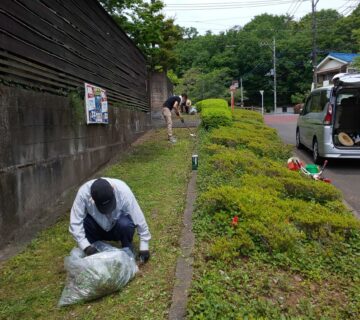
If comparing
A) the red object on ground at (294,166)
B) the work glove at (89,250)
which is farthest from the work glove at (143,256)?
the red object on ground at (294,166)

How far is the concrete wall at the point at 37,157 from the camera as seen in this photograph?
15.3ft

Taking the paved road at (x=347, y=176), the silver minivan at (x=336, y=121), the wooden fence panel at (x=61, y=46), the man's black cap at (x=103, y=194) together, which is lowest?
the paved road at (x=347, y=176)

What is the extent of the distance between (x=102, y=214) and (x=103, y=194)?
1.35ft

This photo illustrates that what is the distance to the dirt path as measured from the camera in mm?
3055

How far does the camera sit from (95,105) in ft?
26.8

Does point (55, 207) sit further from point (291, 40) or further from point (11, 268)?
point (291, 40)

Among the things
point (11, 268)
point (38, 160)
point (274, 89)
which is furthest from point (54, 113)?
point (274, 89)

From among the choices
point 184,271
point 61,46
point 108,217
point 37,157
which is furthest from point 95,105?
point 184,271

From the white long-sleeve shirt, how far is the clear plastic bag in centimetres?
28

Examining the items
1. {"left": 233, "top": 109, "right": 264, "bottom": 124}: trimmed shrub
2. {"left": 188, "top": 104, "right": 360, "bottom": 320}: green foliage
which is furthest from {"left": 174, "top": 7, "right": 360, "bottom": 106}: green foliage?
{"left": 188, "top": 104, "right": 360, "bottom": 320}: green foliage

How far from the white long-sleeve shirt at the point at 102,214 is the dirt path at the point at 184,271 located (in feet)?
1.40

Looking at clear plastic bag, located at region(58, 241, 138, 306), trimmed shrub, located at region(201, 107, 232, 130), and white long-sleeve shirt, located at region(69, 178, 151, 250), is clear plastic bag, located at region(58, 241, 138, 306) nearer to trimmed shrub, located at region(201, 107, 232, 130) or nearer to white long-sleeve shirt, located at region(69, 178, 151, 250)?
white long-sleeve shirt, located at region(69, 178, 151, 250)

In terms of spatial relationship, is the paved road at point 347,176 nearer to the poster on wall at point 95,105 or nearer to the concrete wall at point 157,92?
the poster on wall at point 95,105

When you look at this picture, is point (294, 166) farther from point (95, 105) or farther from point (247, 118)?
point (247, 118)
